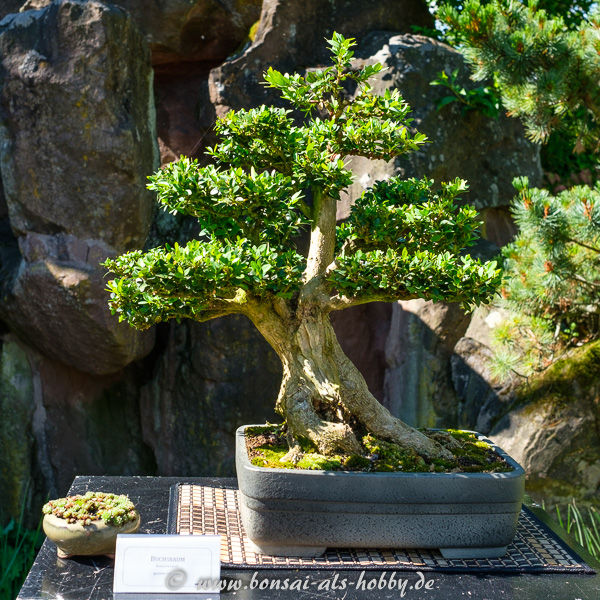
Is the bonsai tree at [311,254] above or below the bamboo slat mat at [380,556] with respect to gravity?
above

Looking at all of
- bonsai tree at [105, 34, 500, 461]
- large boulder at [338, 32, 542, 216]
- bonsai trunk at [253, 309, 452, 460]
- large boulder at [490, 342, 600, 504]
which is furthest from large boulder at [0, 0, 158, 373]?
large boulder at [490, 342, 600, 504]

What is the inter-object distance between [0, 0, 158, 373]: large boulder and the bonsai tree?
1.03 m

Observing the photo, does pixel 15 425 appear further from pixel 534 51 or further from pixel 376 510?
pixel 534 51

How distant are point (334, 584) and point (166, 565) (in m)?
0.32

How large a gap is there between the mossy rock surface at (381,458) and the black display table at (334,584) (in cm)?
21

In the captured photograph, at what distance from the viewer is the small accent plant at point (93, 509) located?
1437mm

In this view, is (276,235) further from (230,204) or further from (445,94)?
(445,94)

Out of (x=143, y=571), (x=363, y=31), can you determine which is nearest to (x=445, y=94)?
(x=363, y=31)

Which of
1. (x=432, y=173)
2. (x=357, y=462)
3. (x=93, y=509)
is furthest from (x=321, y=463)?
(x=432, y=173)

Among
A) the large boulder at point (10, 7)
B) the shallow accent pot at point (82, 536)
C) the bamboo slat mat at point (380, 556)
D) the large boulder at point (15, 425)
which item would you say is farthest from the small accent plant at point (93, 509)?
the large boulder at point (10, 7)

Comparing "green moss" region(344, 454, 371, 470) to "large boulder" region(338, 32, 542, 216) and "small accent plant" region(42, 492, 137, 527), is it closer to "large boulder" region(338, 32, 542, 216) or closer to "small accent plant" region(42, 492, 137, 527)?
"small accent plant" region(42, 492, 137, 527)

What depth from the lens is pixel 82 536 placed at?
4.62 feet

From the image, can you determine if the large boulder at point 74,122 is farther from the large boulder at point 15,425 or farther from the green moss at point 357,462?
the green moss at point 357,462

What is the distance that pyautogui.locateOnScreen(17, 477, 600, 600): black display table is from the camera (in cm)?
131
